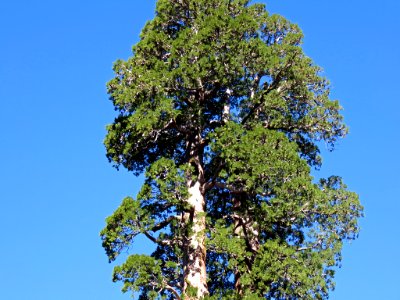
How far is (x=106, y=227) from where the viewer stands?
18.3 m

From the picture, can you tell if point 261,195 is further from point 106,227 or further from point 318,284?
point 106,227

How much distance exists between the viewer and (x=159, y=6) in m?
21.5

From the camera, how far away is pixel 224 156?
18500 millimetres

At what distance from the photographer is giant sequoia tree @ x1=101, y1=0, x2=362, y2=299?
17750 millimetres

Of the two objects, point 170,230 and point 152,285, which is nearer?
point 152,285

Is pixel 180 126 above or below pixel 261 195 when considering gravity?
above

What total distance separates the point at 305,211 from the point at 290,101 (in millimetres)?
3810

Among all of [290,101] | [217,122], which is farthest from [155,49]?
[290,101]

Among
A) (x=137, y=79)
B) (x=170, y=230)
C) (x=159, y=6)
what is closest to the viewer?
(x=170, y=230)

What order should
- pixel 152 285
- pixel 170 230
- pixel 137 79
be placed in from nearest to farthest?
pixel 152 285, pixel 170 230, pixel 137 79

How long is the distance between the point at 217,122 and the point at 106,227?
4551 mm

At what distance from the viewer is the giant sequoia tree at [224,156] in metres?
17.8

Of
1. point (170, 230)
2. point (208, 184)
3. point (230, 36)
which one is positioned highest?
point (230, 36)

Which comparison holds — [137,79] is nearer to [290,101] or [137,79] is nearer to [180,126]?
[180,126]
